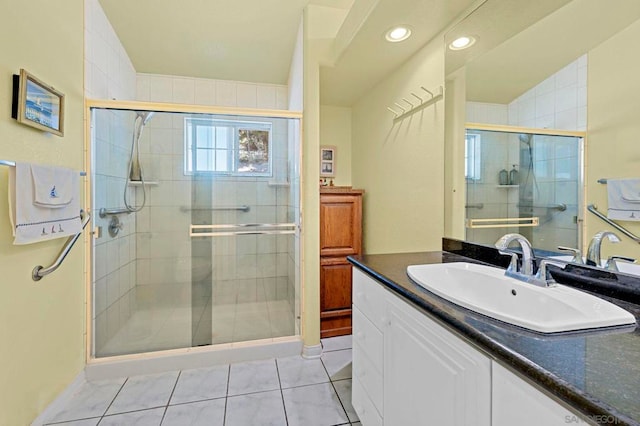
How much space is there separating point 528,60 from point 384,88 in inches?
49.7

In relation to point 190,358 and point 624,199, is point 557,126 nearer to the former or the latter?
point 624,199

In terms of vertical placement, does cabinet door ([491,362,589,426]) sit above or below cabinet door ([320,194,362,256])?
below

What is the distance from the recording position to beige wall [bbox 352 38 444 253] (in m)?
1.90

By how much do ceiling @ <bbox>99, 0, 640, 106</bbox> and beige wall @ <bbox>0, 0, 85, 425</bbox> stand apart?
0.78m

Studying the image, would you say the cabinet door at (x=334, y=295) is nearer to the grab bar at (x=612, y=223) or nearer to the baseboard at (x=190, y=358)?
the baseboard at (x=190, y=358)

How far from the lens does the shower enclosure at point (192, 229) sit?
216 centimetres

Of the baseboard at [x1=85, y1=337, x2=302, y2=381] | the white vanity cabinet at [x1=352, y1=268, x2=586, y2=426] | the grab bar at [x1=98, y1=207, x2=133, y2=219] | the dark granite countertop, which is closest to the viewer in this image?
the dark granite countertop

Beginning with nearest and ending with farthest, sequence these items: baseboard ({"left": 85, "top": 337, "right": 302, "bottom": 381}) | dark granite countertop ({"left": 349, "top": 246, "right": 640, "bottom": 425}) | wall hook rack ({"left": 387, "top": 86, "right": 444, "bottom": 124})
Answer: dark granite countertop ({"left": 349, "top": 246, "right": 640, "bottom": 425}) → wall hook rack ({"left": 387, "top": 86, "right": 444, "bottom": 124}) → baseboard ({"left": 85, "top": 337, "right": 302, "bottom": 381})

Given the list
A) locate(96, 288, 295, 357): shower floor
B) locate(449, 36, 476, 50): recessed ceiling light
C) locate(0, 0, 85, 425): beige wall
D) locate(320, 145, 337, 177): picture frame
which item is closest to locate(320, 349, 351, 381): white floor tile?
locate(96, 288, 295, 357): shower floor

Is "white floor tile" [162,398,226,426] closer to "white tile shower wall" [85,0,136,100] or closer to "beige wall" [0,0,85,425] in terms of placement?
"beige wall" [0,0,85,425]

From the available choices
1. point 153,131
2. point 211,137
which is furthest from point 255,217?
point 153,131

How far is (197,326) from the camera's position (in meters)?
2.32

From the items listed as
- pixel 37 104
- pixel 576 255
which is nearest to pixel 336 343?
pixel 576 255

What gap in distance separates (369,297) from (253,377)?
3.82 feet
